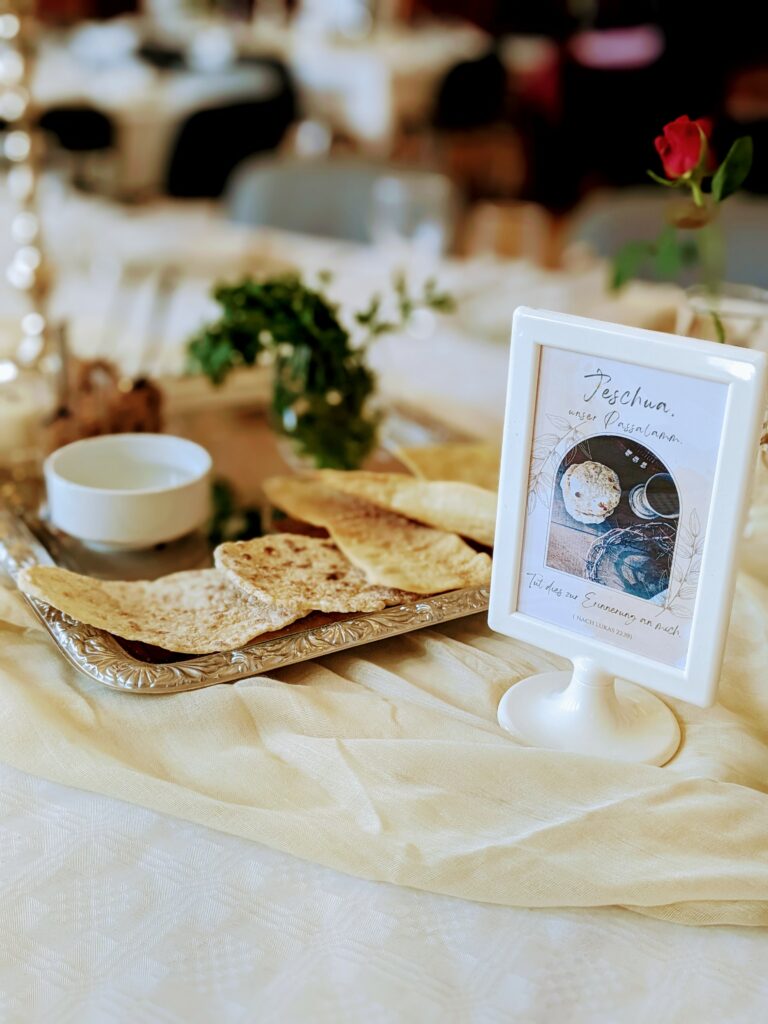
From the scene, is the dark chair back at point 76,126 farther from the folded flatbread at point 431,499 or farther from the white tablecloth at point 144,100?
the folded flatbread at point 431,499

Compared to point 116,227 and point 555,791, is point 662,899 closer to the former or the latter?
→ point 555,791

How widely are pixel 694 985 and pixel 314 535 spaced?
1.55 ft

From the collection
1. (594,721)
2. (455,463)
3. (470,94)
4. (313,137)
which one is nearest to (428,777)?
(594,721)

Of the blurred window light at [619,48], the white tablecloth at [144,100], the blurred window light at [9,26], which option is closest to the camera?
the blurred window light at [9,26]

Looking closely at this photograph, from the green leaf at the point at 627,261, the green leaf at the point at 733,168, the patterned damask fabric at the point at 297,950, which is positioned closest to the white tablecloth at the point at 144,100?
the green leaf at the point at 627,261

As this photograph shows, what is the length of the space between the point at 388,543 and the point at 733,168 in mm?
393

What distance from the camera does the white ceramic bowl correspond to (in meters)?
0.92

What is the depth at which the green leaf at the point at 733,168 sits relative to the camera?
855 millimetres

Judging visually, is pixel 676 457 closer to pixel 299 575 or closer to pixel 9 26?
pixel 299 575

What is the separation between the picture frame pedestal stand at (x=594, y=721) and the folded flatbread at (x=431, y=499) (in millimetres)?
191

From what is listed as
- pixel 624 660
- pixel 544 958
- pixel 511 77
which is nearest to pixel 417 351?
pixel 624 660

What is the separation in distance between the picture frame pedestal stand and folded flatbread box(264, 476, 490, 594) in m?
0.13

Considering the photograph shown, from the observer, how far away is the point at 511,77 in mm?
5906

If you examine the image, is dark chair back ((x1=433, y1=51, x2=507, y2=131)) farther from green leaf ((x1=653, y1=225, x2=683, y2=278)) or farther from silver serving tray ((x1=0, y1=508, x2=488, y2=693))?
silver serving tray ((x1=0, y1=508, x2=488, y2=693))
